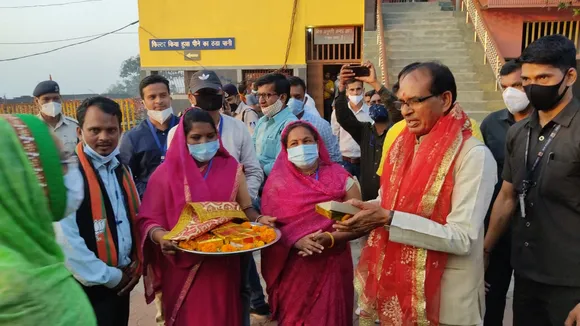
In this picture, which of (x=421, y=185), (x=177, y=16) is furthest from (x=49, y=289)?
(x=177, y=16)

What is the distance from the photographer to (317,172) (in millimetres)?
2965

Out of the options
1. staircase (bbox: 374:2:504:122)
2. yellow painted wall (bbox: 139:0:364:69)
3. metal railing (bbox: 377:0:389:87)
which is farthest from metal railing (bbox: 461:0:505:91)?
yellow painted wall (bbox: 139:0:364:69)

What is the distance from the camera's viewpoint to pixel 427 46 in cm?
1120

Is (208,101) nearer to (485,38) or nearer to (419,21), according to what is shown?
(485,38)

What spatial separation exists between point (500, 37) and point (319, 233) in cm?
1131

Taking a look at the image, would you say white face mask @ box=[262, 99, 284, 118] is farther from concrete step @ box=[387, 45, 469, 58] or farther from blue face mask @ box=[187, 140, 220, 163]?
concrete step @ box=[387, 45, 469, 58]

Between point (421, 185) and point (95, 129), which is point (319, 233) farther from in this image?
point (95, 129)

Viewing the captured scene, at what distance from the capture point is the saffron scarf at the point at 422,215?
1924 mm

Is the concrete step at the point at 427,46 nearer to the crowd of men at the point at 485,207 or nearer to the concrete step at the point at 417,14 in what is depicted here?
the concrete step at the point at 417,14

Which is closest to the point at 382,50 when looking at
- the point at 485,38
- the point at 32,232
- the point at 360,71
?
the point at 485,38

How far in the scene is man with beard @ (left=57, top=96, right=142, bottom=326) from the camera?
2.22 metres

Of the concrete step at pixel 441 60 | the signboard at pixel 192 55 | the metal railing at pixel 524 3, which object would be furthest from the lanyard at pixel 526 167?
the signboard at pixel 192 55

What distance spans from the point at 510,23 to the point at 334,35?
4690 mm

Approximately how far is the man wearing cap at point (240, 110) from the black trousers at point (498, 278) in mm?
3983
